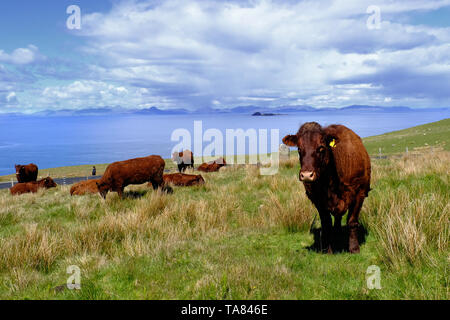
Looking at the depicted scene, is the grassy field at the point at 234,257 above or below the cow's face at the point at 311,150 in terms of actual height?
below

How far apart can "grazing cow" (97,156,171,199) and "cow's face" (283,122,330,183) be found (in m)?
8.83

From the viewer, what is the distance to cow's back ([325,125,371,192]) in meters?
4.95

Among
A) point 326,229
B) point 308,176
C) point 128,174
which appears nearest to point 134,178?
point 128,174

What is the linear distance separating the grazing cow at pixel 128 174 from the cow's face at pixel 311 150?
8830mm

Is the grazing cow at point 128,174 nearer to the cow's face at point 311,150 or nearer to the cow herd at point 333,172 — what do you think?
the cow herd at point 333,172

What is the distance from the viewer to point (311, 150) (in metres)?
4.22

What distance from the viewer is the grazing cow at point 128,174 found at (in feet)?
40.5

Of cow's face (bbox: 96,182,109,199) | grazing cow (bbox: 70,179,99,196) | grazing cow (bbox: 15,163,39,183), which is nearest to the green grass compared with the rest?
grazing cow (bbox: 70,179,99,196)

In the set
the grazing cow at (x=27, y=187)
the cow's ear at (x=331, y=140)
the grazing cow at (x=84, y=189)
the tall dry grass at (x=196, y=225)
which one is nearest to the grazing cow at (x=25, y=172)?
the grazing cow at (x=27, y=187)

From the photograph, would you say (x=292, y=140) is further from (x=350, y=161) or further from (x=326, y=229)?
(x=326, y=229)

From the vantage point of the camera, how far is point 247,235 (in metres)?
6.30

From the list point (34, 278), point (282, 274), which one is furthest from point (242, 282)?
point (34, 278)
